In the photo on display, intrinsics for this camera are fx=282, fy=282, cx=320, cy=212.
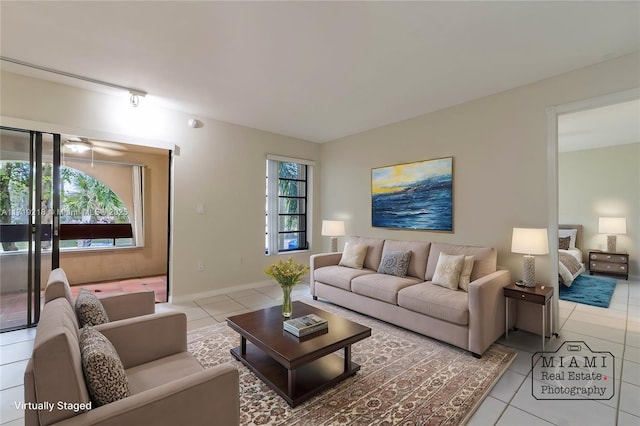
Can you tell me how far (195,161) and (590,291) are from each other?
6471mm

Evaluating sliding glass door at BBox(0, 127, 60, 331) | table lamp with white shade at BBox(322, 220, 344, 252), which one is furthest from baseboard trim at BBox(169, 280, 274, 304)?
sliding glass door at BBox(0, 127, 60, 331)

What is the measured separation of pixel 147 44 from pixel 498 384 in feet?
13.0

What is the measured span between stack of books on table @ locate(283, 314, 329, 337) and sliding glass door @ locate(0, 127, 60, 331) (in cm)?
306

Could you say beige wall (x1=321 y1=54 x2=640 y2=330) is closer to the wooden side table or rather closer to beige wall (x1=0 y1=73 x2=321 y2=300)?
the wooden side table

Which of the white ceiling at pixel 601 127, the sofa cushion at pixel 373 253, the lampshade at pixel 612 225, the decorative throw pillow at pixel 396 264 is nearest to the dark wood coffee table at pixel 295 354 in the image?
the decorative throw pillow at pixel 396 264

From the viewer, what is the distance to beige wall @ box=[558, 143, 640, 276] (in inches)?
211

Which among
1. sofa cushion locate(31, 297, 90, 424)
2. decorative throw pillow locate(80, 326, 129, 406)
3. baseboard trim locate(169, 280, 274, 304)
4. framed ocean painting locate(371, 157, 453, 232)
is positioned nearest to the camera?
sofa cushion locate(31, 297, 90, 424)

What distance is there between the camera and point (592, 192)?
5871 mm

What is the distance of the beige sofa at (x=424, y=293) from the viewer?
101 inches

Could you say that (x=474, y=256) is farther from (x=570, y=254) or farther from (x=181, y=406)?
(x=570, y=254)

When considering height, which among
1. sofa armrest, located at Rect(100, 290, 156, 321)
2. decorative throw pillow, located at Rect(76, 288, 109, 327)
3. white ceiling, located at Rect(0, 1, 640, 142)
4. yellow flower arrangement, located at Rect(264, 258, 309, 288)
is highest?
white ceiling, located at Rect(0, 1, 640, 142)

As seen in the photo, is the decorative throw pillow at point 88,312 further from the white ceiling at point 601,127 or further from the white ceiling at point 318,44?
the white ceiling at point 601,127

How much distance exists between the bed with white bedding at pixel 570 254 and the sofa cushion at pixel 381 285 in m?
2.90

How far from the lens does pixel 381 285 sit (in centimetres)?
332
